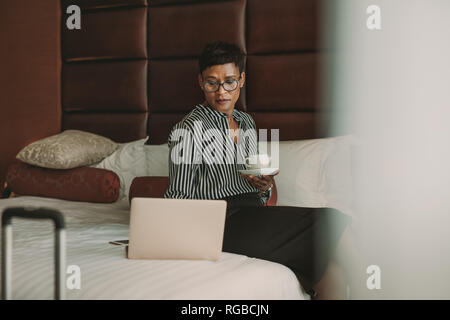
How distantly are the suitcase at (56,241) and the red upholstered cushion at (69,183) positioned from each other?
161 cm

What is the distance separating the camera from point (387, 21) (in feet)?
8.18

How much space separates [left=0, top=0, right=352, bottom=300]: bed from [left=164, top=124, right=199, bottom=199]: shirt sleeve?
316mm

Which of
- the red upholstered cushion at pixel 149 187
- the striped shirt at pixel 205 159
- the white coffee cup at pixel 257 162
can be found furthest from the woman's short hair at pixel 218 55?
the red upholstered cushion at pixel 149 187

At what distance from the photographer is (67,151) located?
2.63 meters

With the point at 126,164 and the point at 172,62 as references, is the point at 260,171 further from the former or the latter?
the point at 172,62

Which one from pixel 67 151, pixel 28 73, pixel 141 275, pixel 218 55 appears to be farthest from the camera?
pixel 28 73

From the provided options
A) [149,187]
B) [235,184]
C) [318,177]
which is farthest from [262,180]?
[149,187]

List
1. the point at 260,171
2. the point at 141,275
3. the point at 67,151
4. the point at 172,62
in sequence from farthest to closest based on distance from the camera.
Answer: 1. the point at 172,62
2. the point at 67,151
3. the point at 260,171
4. the point at 141,275

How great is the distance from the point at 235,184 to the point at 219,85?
1.49 feet

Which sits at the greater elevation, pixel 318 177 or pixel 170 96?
pixel 170 96

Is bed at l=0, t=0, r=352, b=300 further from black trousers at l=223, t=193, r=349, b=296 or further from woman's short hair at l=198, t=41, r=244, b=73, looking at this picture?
woman's short hair at l=198, t=41, r=244, b=73

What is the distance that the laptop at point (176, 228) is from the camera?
139 cm

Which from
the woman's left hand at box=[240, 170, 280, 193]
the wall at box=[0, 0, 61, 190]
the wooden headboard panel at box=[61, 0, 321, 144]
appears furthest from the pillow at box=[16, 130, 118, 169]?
the woman's left hand at box=[240, 170, 280, 193]

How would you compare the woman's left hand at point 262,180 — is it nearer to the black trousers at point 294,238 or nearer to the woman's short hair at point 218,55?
the black trousers at point 294,238
